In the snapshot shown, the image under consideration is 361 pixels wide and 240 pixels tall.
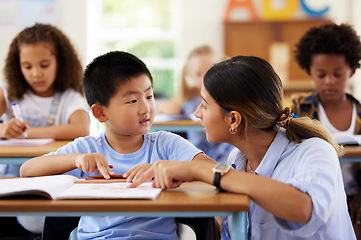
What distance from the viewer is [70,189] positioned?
47.8 inches

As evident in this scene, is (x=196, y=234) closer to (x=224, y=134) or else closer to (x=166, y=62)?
(x=224, y=134)

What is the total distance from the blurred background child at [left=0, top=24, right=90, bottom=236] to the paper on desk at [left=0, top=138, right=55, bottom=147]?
0.14 metres

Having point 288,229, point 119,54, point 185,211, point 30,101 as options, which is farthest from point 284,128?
point 30,101

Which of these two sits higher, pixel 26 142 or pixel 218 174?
pixel 218 174

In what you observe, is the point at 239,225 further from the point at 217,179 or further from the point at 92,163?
the point at 92,163

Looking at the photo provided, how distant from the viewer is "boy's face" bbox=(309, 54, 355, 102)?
2518 mm

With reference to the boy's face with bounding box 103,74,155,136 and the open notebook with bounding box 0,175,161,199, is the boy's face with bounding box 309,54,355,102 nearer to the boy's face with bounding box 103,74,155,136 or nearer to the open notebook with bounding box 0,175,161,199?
the boy's face with bounding box 103,74,155,136

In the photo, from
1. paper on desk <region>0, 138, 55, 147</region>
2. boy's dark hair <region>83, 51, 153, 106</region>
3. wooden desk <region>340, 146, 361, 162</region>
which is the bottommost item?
paper on desk <region>0, 138, 55, 147</region>

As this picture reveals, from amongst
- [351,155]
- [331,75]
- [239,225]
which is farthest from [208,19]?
[239,225]

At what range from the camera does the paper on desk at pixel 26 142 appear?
85.5 inches

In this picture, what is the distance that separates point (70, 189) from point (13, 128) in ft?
3.93

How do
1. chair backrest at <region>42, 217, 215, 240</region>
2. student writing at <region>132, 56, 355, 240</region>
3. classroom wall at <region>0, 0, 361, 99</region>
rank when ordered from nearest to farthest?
student writing at <region>132, 56, 355, 240</region>
chair backrest at <region>42, 217, 215, 240</region>
classroom wall at <region>0, 0, 361, 99</region>

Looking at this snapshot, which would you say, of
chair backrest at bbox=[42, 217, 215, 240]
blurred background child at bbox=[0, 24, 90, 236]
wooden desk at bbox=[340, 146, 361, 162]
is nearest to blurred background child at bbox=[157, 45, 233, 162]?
blurred background child at bbox=[0, 24, 90, 236]

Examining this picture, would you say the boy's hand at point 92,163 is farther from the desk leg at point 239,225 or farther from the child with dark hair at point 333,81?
the child with dark hair at point 333,81
